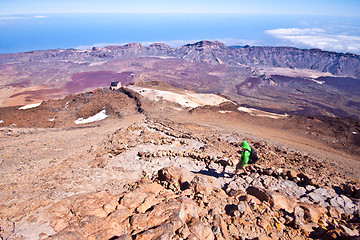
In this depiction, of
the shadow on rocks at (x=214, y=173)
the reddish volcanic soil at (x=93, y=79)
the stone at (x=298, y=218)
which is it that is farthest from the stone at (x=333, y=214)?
the reddish volcanic soil at (x=93, y=79)

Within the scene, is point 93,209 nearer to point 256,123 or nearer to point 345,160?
point 345,160

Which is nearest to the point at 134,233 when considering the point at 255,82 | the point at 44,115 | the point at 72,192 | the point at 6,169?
the point at 72,192

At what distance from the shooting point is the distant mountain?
108m

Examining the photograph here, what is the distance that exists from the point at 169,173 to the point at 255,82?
87382 millimetres

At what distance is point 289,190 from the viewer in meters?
7.45

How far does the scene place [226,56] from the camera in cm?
12912

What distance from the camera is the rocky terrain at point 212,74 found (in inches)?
2564

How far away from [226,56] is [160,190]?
439 feet

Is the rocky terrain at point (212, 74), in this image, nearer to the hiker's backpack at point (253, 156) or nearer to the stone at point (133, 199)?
the hiker's backpack at point (253, 156)

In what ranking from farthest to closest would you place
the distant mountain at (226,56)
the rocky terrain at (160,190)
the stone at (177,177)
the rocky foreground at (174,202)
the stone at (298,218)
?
the distant mountain at (226,56), the stone at (177,177), the stone at (298,218), the rocky terrain at (160,190), the rocky foreground at (174,202)

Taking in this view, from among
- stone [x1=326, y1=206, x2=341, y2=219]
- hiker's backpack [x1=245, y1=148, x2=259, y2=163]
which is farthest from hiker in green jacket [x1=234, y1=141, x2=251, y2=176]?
stone [x1=326, y1=206, x2=341, y2=219]

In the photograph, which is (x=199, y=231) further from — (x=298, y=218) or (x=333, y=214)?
(x=333, y=214)

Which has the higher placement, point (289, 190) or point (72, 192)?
point (72, 192)

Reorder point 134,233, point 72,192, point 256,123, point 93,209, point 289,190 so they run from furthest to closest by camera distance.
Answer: point 256,123
point 289,190
point 72,192
point 93,209
point 134,233
